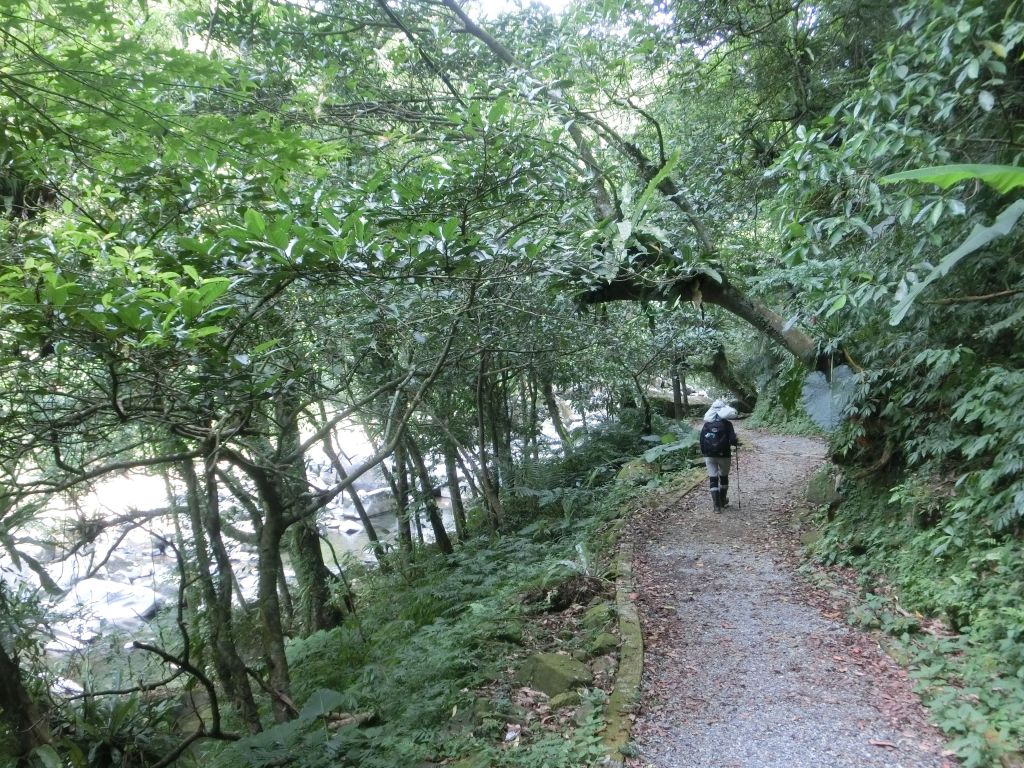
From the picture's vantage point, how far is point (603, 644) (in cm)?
516

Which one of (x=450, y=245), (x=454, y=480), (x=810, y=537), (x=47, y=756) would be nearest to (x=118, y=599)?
(x=454, y=480)

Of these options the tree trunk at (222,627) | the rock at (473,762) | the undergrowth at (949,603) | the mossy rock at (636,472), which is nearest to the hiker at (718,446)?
the mossy rock at (636,472)

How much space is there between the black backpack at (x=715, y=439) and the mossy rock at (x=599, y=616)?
353 cm

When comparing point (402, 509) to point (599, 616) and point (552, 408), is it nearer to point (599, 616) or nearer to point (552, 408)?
point (552, 408)


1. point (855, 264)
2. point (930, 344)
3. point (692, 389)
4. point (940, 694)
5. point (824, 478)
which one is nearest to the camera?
point (940, 694)

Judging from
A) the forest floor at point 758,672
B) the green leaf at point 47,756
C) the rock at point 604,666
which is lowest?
the forest floor at point 758,672

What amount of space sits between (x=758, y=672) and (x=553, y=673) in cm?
154

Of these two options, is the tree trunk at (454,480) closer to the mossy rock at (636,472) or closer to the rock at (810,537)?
the mossy rock at (636,472)

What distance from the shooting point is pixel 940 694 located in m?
3.96

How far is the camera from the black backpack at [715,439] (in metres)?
8.62

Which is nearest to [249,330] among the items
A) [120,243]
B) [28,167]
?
[120,243]

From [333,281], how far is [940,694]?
177 inches

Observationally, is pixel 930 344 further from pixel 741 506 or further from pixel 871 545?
pixel 741 506

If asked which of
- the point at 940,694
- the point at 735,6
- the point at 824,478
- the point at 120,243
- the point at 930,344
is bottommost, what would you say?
the point at 940,694
